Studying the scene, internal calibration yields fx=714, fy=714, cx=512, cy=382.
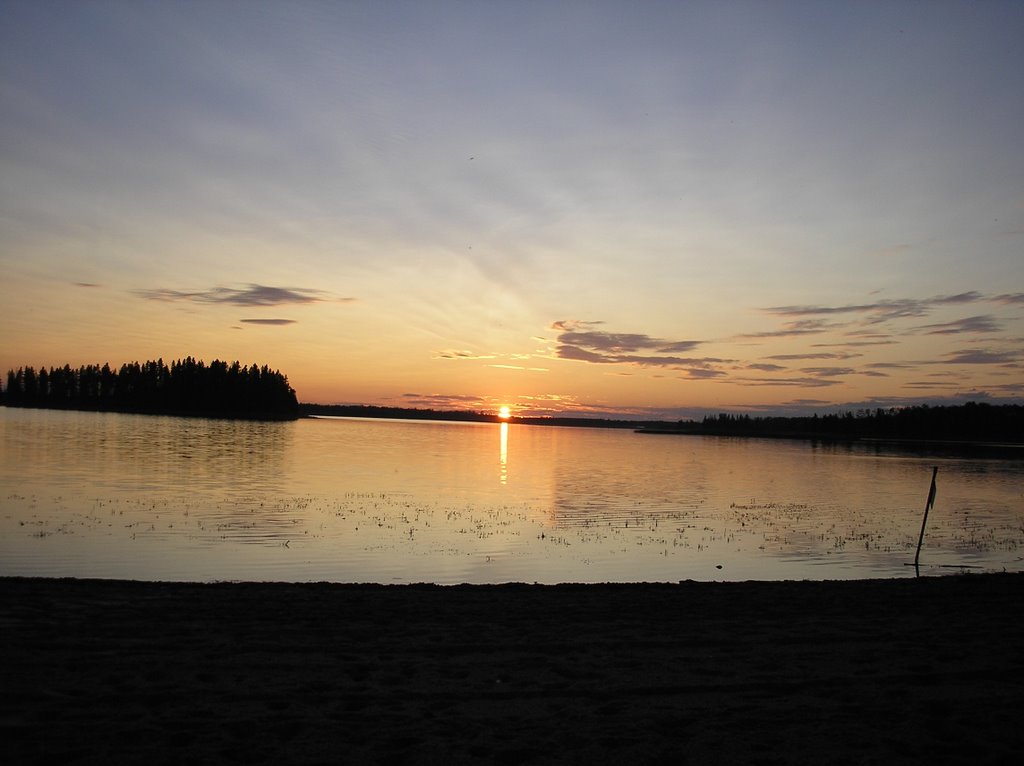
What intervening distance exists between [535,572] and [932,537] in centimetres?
1859

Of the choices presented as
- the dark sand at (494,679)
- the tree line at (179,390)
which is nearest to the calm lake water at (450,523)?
the dark sand at (494,679)

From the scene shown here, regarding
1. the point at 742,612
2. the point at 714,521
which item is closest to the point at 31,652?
the point at 742,612

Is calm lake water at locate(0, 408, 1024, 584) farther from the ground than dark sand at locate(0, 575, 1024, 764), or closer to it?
closer to it

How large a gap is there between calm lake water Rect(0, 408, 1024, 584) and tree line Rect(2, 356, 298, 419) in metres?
125

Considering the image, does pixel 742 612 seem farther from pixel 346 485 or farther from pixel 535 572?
pixel 346 485

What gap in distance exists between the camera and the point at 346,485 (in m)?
40.9

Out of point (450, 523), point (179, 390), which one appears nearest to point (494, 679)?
point (450, 523)

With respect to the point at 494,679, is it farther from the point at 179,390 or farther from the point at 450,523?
the point at 179,390

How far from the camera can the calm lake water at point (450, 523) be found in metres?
20.3

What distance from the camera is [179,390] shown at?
576 feet

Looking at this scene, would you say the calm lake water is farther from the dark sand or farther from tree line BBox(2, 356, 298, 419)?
tree line BBox(2, 356, 298, 419)

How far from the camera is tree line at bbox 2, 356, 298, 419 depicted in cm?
17538

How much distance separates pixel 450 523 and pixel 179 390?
548 feet

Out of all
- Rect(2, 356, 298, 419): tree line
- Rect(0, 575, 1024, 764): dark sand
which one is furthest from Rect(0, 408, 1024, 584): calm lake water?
Rect(2, 356, 298, 419): tree line
